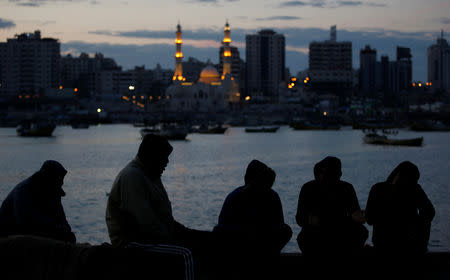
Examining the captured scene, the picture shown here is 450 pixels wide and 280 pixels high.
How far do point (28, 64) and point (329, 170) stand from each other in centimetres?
14235

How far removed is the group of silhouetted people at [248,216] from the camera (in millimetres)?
5062

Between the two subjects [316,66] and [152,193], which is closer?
[152,193]

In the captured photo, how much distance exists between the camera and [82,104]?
143 meters

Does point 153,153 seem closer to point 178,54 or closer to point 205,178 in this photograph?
point 205,178

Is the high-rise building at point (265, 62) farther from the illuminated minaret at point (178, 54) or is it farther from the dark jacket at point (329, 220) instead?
the dark jacket at point (329, 220)

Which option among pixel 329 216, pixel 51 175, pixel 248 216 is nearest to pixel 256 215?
pixel 248 216

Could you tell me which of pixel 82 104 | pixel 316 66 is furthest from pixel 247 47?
pixel 82 104

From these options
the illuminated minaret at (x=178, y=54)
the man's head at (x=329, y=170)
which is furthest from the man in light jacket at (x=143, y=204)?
the illuminated minaret at (x=178, y=54)

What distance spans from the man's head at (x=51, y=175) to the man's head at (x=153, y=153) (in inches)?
29.7

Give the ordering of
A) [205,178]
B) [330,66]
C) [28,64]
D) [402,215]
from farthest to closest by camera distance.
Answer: [330,66] < [28,64] < [205,178] < [402,215]

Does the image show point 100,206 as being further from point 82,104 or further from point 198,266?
point 82,104

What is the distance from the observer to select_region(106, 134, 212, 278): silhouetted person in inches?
196

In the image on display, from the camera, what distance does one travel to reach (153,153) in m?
5.12

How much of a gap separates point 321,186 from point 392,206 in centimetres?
61
